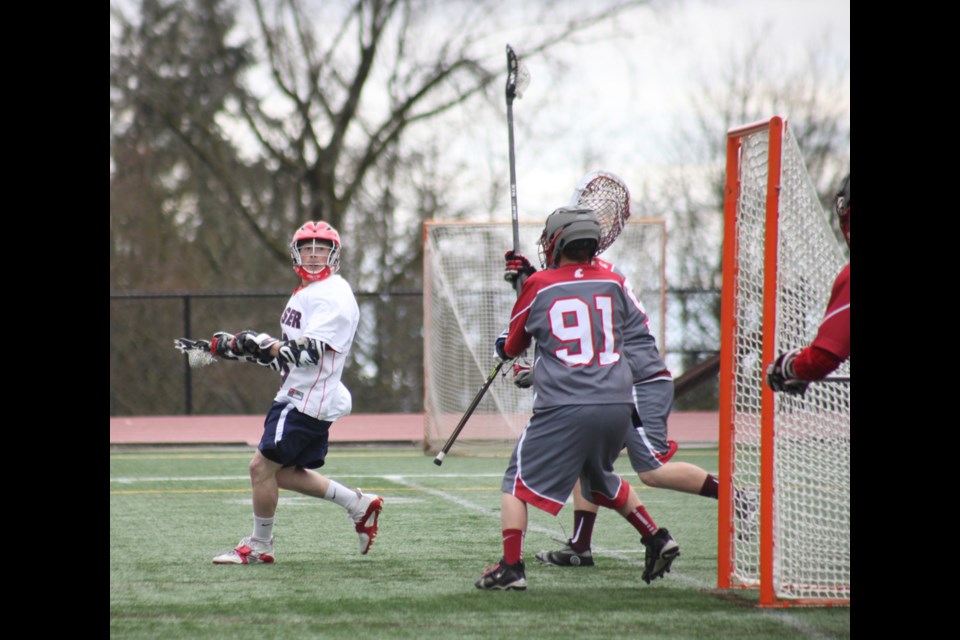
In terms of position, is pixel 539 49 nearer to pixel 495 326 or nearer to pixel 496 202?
pixel 496 202

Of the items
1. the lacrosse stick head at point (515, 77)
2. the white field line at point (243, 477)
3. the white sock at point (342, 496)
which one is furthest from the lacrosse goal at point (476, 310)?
the white sock at point (342, 496)

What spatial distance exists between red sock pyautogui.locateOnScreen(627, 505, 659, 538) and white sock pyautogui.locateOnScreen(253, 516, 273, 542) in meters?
1.73

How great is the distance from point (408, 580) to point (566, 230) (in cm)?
167

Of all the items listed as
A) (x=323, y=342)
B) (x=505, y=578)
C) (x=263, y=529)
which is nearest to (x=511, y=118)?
(x=323, y=342)

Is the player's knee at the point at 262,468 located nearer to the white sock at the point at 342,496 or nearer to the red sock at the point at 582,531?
the white sock at the point at 342,496

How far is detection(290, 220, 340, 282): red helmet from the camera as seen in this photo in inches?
241

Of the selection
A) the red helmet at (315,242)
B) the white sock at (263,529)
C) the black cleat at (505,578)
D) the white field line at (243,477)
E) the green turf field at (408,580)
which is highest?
the red helmet at (315,242)

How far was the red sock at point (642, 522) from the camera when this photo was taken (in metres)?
5.47

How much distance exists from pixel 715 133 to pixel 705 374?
11234 mm

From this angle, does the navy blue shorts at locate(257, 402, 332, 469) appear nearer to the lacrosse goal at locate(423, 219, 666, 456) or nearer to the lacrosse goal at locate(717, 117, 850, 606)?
the lacrosse goal at locate(717, 117, 850, 606)

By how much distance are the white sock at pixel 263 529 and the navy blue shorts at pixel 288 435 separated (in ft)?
0.93

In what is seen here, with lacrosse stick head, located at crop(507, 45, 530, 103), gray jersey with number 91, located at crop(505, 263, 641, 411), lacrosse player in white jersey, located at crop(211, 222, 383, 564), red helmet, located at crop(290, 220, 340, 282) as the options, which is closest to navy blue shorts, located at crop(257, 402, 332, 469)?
lacrosse player in white jersey, located at crop(211, 222, 383, 564)
